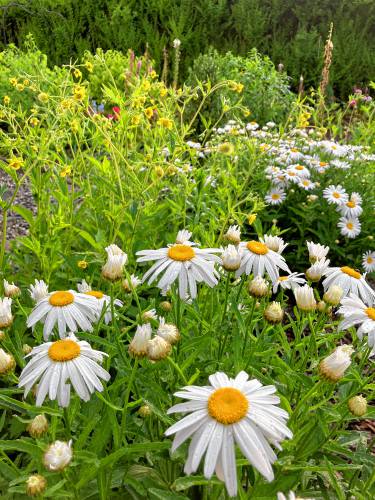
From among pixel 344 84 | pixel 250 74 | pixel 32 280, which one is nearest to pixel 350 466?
pixel 32 280

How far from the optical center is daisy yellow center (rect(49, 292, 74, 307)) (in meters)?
1.34

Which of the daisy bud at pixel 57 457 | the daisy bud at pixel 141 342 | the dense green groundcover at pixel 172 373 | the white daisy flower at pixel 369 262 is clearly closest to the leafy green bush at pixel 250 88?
the white daisy flower at pixel 369 262

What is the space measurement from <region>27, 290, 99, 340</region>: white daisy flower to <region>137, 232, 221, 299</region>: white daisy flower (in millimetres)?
167

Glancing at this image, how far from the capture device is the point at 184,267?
54.6 inches

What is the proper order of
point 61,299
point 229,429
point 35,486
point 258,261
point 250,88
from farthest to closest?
1. point 250,88
2. point 258,261
3. point 61,299
4. point 35,486
5. point 229,429

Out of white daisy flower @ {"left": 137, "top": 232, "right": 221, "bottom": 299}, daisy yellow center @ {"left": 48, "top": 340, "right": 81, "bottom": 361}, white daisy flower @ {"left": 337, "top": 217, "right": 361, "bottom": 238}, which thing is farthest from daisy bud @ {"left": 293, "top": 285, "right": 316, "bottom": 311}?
white daisy flower @ {"left": 337, "top": 217, "right": 361, "bottom": 238}

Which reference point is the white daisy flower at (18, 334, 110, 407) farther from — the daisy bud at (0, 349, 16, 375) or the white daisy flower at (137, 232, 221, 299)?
the white daisy flower at (137, 232, 221, 299)

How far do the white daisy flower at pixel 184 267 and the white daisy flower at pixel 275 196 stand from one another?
2.03m

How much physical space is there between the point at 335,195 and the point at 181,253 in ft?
7.05

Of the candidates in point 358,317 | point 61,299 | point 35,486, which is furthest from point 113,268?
point 358,317

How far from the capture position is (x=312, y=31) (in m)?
7.70

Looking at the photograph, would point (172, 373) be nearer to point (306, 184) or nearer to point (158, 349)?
point (158, 349)

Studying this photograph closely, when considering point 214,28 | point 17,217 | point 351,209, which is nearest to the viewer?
point 351,209

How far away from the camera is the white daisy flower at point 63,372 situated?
111 centimetres
